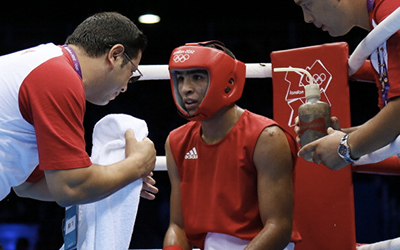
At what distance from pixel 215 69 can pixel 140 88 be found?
3574mm

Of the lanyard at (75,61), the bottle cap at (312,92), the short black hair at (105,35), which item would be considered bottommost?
the bottle cap at (312,92)

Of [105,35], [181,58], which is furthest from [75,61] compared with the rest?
[181,58]

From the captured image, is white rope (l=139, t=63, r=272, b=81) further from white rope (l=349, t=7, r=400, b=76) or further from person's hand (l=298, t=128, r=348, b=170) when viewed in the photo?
person's hand (l=298, t=128, r=348, b=170)

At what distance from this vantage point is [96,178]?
1.38m

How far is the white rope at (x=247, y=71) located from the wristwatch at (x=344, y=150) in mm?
663

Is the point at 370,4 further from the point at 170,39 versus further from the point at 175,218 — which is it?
the point at 170,39

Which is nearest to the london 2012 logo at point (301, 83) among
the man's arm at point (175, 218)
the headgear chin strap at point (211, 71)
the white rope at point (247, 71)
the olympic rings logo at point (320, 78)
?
the olympic rings logo at point (320, 78)

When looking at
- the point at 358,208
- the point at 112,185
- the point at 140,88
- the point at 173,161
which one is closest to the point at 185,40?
the point at 140,88

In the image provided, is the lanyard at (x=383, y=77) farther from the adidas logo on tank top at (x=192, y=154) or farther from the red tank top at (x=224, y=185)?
the adidas logo on tank top at (x=192, y=154)

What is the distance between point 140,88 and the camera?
16.8 feet

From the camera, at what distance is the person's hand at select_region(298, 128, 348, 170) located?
1.36 m

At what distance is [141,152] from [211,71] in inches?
14.4

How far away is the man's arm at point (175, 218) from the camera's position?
169cm

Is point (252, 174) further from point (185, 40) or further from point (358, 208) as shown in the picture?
point (185, 40)
